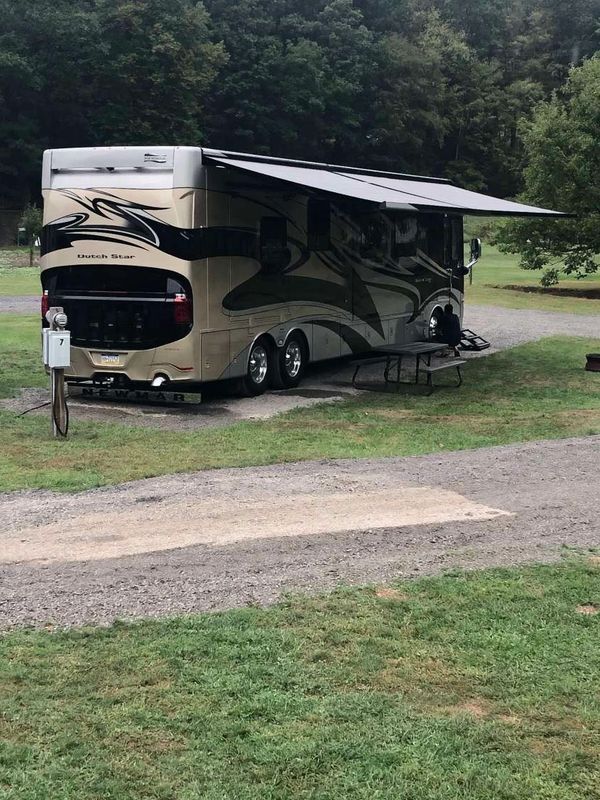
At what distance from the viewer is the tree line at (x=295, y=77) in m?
59.7

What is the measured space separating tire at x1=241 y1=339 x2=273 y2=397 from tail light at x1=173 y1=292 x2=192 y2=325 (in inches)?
54.6

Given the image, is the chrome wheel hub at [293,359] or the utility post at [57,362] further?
the chrome wheel hub at [293,359]

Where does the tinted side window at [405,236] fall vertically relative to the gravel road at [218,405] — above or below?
above

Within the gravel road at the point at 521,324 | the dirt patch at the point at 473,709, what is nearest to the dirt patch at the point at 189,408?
the gravel road at the point at 521,324

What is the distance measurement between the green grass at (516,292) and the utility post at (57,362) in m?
18.2

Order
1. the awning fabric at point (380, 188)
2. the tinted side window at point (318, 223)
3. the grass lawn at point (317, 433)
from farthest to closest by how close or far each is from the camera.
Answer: the tinted side window at point (318, 223) → the awning fabric at point (380, 188) → the grass lawn at point (317, 433)

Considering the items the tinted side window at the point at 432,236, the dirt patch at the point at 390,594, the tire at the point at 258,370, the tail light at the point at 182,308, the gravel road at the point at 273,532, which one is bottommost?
the dirt patch at the point at 390,594

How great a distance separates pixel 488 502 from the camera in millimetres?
7215

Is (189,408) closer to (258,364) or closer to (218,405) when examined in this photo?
(218,405)

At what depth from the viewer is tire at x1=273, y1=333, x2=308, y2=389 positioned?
12914 mm

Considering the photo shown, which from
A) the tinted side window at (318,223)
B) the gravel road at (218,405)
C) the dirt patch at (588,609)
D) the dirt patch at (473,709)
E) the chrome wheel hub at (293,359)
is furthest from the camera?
the tinted side window at (318,223)

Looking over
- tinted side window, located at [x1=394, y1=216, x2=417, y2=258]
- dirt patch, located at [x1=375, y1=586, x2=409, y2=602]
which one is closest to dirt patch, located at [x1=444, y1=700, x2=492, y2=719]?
dirt patch, located at [x1=375, y1=586, x2=409, y2=602]

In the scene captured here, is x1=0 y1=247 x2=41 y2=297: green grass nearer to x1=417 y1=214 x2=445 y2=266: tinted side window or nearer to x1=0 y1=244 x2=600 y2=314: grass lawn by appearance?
x1=0 y1=244 x2=600 y2=314: grass lawn

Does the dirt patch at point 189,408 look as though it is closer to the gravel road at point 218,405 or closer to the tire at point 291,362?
the gravel road at point 218,405
